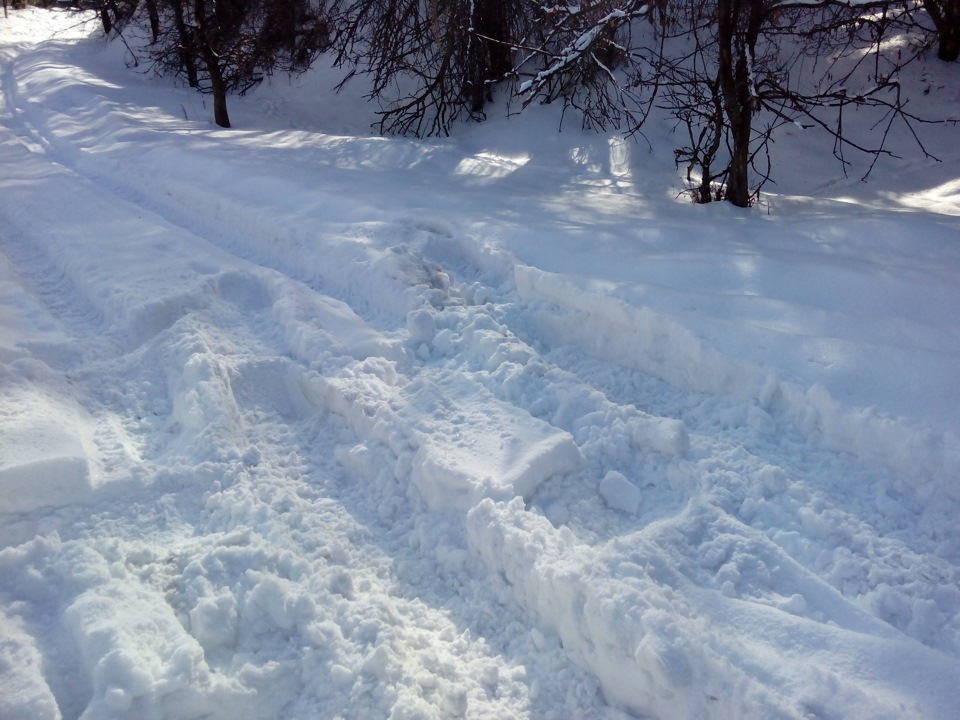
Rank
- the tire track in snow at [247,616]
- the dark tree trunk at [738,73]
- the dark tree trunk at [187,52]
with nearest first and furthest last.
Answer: the tire track in snow at [247,616]
the dark tree trunk at [738,73]
the dark tree trunk at [187,52]

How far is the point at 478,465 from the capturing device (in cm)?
323

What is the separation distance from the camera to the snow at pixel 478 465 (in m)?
2.44

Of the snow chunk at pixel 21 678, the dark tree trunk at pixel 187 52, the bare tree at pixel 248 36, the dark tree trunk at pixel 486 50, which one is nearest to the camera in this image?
the snow chunk at pixel 21 678

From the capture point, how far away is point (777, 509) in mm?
2979

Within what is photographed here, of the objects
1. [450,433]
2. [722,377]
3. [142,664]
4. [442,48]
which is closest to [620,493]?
[450,433]

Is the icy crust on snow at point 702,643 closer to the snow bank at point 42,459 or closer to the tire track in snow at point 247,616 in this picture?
the tire track in snow at point 247,616

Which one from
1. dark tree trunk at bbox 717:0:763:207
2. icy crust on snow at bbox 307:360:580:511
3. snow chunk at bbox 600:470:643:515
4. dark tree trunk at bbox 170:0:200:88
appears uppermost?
dark tree trunk at bbox 170:0:200:88

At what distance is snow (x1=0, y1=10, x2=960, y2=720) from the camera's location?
95.9 inches

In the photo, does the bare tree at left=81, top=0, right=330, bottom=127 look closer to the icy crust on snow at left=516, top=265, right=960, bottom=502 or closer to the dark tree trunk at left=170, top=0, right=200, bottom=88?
the dark tree trunk at left=170, top=0, right=200, bottom=88

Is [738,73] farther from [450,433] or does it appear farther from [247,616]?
[247,616]

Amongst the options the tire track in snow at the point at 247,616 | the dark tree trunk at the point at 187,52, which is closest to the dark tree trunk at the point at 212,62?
the dark tree trunk at the point at 187,52

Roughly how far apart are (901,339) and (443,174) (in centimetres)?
534

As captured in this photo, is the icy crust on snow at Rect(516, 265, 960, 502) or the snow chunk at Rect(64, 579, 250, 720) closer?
the snow chunk at Rect(64, 579, 250, 720)

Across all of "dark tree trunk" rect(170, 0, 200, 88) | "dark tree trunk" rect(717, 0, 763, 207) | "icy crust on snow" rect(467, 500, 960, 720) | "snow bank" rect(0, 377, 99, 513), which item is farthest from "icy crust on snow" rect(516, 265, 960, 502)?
"dark tree trunk" rect(170, 0, 200, 88)
